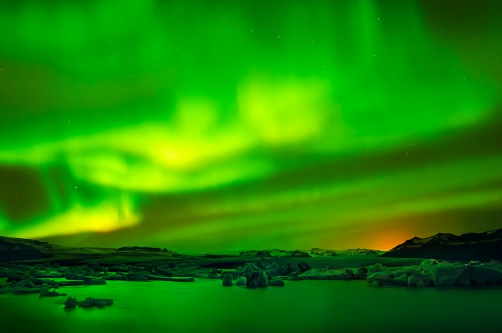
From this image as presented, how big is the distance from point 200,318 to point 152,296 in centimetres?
674

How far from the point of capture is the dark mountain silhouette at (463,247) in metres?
43.7

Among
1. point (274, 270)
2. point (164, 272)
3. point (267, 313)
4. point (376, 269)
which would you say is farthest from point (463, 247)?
point (267, 313)

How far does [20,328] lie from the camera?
11.1 meters

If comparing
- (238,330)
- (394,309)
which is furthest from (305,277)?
(238,330)

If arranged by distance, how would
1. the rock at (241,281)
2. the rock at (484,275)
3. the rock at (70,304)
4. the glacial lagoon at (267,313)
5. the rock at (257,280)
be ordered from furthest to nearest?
the rock at (241,281), the rock at (257,280), the rock at (484,275), the rock at (70,304), the glacial lagoon at (267,313)

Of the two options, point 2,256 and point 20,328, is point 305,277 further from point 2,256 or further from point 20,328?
point 2,256

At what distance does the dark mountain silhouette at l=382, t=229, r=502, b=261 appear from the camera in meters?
43.7

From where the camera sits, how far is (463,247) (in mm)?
46188

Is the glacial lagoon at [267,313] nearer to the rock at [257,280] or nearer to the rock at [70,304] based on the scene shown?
the rock at [70,304]

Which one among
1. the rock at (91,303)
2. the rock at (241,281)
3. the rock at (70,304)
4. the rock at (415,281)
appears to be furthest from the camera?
the rock at (241,281)

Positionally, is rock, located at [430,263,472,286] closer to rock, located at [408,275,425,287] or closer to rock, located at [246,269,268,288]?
rock, located at [408,275,425,287]

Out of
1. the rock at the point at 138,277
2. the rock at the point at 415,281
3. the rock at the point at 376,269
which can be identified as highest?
the rock at the point at 376,269

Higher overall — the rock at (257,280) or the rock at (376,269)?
Answer: the rock at (376,269)

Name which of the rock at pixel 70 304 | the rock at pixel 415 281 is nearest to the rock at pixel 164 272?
the rock at pixel 415 281
